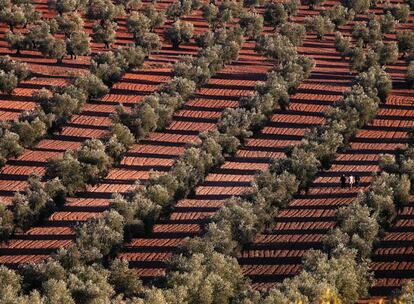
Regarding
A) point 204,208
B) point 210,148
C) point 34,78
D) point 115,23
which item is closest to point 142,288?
point 204,208

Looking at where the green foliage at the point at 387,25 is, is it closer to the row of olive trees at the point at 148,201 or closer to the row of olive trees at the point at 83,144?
the row of olive trees at the point at 148,201

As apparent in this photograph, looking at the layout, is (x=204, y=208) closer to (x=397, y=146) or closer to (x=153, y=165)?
(x=153, y=165)

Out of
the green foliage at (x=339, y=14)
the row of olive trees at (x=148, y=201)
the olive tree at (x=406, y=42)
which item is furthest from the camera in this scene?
the green foliage at (x=339, y=14)

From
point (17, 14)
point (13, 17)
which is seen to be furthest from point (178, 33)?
point (13, 17)

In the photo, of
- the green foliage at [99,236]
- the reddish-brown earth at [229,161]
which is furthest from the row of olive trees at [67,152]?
the green foliage at [99,236]

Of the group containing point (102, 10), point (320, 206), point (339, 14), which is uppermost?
point (102, 10)

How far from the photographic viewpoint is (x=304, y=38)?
287 ft

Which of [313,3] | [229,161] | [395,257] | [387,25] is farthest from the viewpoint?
[313,3]

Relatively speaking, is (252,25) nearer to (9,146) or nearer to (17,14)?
(17,14)

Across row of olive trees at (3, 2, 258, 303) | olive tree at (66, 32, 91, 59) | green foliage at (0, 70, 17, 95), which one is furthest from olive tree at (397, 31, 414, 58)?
row of olive trees at (3, 2, 258, 303)

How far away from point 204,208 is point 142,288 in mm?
11551

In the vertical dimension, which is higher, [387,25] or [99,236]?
[387,25]

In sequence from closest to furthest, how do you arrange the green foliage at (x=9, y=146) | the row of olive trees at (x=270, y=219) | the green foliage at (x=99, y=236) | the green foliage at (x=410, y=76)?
the row of olive trees at (x=270, y=219) < the green foliage at (x=99, y=236) < the green foliage at (x=9, y=146) < the green foliage at (x=410, y=76)

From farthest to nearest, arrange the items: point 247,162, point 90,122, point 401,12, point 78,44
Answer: point 401,12 → point 78,44 → point 90,122 → point 247,162
